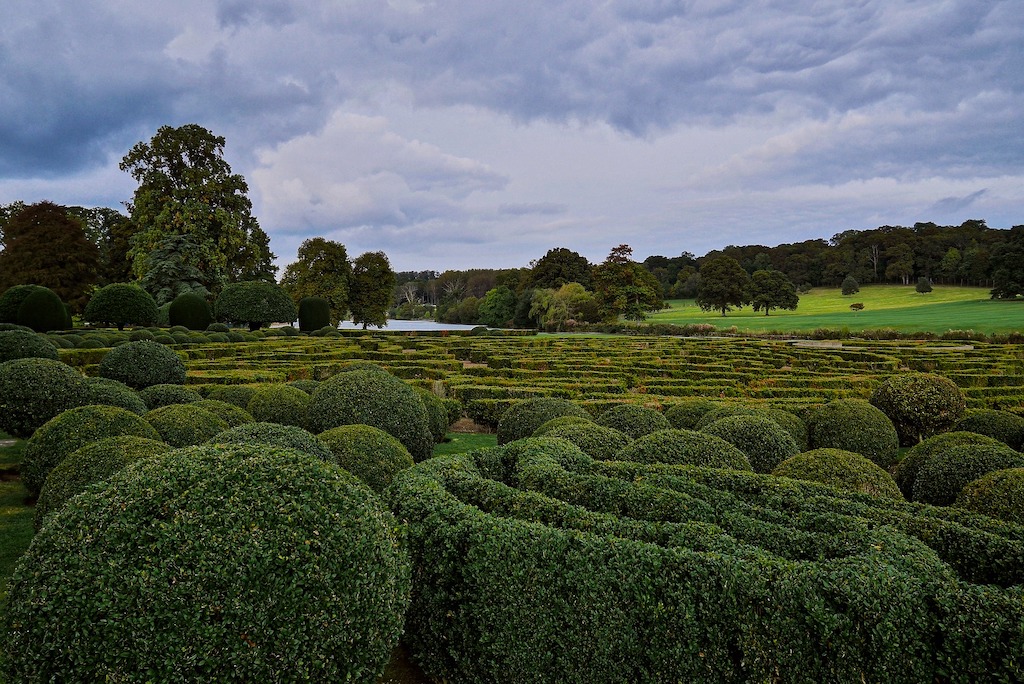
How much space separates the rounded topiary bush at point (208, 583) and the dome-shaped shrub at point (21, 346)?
12.6 metres

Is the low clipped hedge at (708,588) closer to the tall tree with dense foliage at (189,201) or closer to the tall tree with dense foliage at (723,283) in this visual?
the tall tree with dense foliage at (189,201)

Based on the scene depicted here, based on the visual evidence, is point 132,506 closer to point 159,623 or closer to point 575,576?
point 159,623

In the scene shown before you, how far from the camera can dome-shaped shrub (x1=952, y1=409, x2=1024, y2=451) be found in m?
9.76

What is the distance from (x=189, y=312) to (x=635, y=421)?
3471cm

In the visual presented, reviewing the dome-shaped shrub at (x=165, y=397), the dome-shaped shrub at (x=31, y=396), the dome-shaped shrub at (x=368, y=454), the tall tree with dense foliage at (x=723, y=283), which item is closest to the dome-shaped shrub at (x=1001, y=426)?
the dome-shaped shrub at (x=368, y=454)

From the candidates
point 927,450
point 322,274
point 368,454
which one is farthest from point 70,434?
point 322,274

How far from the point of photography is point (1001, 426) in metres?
9.80

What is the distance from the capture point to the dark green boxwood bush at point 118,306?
31.3 meters

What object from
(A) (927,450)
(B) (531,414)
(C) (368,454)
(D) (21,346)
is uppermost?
(D) (21,346)

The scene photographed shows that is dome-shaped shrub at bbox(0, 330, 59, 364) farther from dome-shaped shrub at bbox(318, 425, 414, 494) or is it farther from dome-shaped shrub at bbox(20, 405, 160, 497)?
dome-shaped shrub at bbox(318, 425, 414, 494)

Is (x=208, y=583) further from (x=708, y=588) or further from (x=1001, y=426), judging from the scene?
(x=1001, y=426)

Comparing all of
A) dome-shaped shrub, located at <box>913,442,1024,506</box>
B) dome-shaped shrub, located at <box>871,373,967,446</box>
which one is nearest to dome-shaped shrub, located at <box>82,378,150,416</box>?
dome-shaped shrub, located at <box>913,442,1024,506</box>

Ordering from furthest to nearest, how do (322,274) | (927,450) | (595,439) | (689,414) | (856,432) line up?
(322,274)
(689,414)
(856,432)
(927,450)
(595,439)

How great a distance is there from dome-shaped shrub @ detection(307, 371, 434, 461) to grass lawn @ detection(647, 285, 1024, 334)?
45011mm
